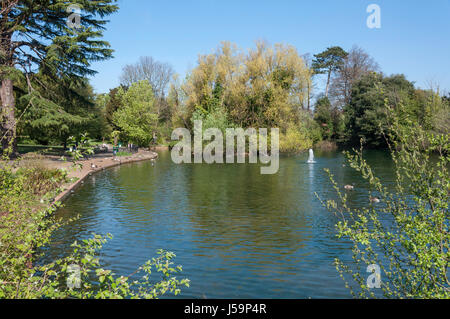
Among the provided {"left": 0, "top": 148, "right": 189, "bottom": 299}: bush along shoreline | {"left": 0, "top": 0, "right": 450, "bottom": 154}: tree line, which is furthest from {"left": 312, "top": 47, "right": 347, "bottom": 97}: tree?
{"left": 0, "top": 148, "right": 189, "bottom": 299}: bush along shoreline

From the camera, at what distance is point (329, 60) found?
73438mm

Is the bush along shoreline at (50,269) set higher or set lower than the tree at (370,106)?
lower

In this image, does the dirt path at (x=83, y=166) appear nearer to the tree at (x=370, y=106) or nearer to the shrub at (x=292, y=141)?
the shrub at (x=292, y=141)

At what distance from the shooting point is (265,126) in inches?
1784

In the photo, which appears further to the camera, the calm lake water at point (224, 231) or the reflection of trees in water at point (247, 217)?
the reflection of trees in water at point (247, 217)

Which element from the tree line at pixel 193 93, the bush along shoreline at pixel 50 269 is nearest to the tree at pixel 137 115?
the tree line at pixel 193 93

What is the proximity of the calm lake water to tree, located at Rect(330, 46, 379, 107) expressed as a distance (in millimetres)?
50716

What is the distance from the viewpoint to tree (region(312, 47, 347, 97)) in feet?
236

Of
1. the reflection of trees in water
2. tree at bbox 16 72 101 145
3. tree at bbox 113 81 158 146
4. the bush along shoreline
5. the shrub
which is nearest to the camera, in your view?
the bush along shoreline

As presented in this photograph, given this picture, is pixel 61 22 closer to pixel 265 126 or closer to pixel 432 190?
pixel 265 126

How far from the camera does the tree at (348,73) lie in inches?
2724

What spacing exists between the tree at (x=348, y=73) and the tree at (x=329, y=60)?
0.97 m

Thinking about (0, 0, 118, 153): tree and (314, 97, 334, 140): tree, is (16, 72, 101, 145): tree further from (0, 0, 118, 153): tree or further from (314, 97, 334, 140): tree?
(314, 97, 334, 140): tree
